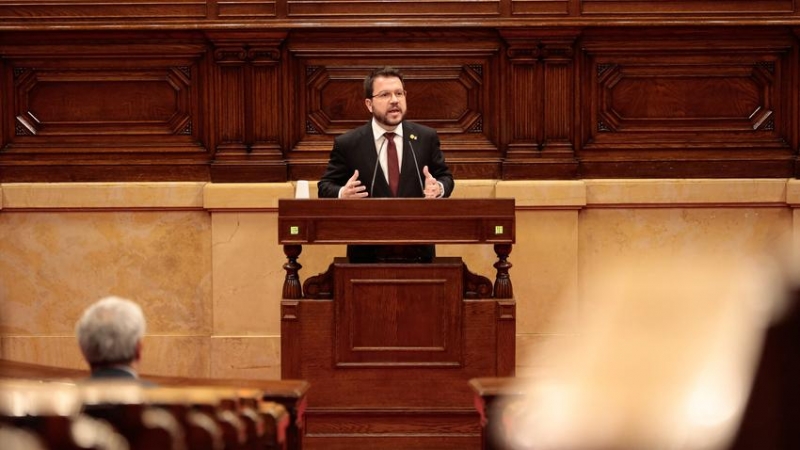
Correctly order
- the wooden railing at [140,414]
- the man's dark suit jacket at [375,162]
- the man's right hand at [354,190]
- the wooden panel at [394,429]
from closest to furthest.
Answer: the wooden railing at [140,414]
the wooden panel at [394,429]
the man's right hand at [354,190]
the man's dark suit jacket at [375,162]

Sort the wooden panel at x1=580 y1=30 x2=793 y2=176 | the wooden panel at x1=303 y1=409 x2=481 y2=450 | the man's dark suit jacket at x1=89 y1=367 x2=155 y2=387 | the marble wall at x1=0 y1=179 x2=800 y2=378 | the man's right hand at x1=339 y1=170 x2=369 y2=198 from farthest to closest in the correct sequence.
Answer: the wooden panel at x1=580 y1=30 x2=793 y2=176 < the marble wall at x1=0 y1=179 x2=800 y2=378 < the man's right hand at x1=339 y1=170 x2=369 y2=198 < the wooden panel at x1=303 y1=409 x2=481 y2=450 < the man's dark suit jacket at x1=89 y1=367 x2=155 y2=387

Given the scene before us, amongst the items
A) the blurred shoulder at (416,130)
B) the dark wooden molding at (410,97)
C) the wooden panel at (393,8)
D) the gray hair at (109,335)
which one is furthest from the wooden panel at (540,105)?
the gray hair at (109,335)

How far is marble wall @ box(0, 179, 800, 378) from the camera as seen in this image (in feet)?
23.7

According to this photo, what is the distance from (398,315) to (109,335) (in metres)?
2.18

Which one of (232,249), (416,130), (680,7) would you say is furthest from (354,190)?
(680,7)

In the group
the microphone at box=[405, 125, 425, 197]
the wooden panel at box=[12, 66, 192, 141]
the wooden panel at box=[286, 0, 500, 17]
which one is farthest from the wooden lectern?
the wooden panel at box=[12, 66, 192, 141]

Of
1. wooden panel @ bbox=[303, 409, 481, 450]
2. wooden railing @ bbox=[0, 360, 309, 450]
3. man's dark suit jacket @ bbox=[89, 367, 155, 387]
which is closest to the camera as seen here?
wooden railing @ bbox=[0, 360, 309, 450]

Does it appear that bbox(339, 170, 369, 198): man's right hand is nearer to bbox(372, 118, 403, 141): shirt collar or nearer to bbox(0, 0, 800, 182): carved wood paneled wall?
bbox(372, 118, 403, 141): shirt collar

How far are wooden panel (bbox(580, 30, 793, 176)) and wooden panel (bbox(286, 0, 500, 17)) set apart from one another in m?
0.72

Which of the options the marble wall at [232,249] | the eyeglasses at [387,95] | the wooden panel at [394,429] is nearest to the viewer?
the wooden panel at [394,429]

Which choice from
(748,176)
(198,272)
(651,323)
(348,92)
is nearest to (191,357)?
(198,272)

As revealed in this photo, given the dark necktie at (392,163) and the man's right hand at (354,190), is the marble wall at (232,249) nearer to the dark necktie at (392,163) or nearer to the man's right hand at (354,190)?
the dark necktie at (392,163)

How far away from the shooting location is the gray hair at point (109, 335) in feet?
10.6

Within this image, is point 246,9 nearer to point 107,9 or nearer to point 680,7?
point 107,9
